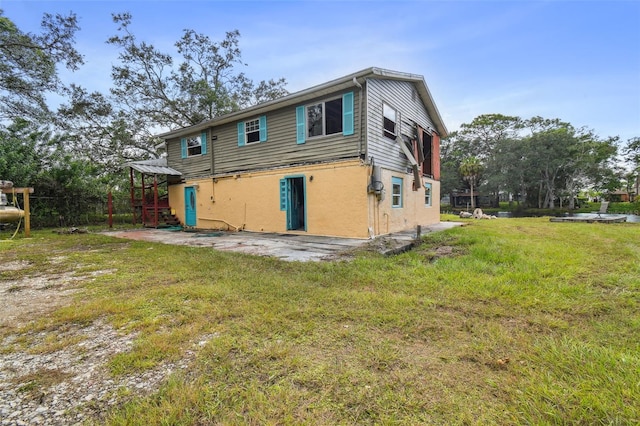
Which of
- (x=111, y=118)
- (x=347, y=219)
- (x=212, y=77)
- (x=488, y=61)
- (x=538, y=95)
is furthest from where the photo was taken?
(x=538, y=95)

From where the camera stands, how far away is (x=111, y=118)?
58.7 ft

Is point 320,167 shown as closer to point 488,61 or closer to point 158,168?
point 158,168

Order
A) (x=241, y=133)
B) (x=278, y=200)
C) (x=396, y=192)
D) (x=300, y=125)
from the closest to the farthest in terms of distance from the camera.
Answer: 1. (x=300, y=125)
2. (x=396, y=192)
3. (x=278, y=200)
4. (x=241, y=133)

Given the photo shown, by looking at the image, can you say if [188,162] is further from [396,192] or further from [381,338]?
[381,338]

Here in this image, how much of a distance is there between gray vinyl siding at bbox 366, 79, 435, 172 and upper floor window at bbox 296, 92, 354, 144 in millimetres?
639

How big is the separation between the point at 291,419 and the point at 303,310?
1.51 m

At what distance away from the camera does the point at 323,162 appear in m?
8.99

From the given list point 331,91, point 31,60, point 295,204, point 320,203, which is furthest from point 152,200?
point 331,91

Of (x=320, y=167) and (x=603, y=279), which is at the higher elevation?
(x=320, y=167)

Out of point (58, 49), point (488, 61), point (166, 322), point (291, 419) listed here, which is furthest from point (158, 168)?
point (488, 61)

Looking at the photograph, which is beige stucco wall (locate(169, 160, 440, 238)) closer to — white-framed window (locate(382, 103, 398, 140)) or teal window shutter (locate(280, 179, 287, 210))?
teal window shutter (locate(280, 179, 287, 210))

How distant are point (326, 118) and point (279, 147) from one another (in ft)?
6.79

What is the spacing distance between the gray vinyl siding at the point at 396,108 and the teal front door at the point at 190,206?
29.5ft

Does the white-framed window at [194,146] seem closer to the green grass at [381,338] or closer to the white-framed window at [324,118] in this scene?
the white-framed window at [324,118]
